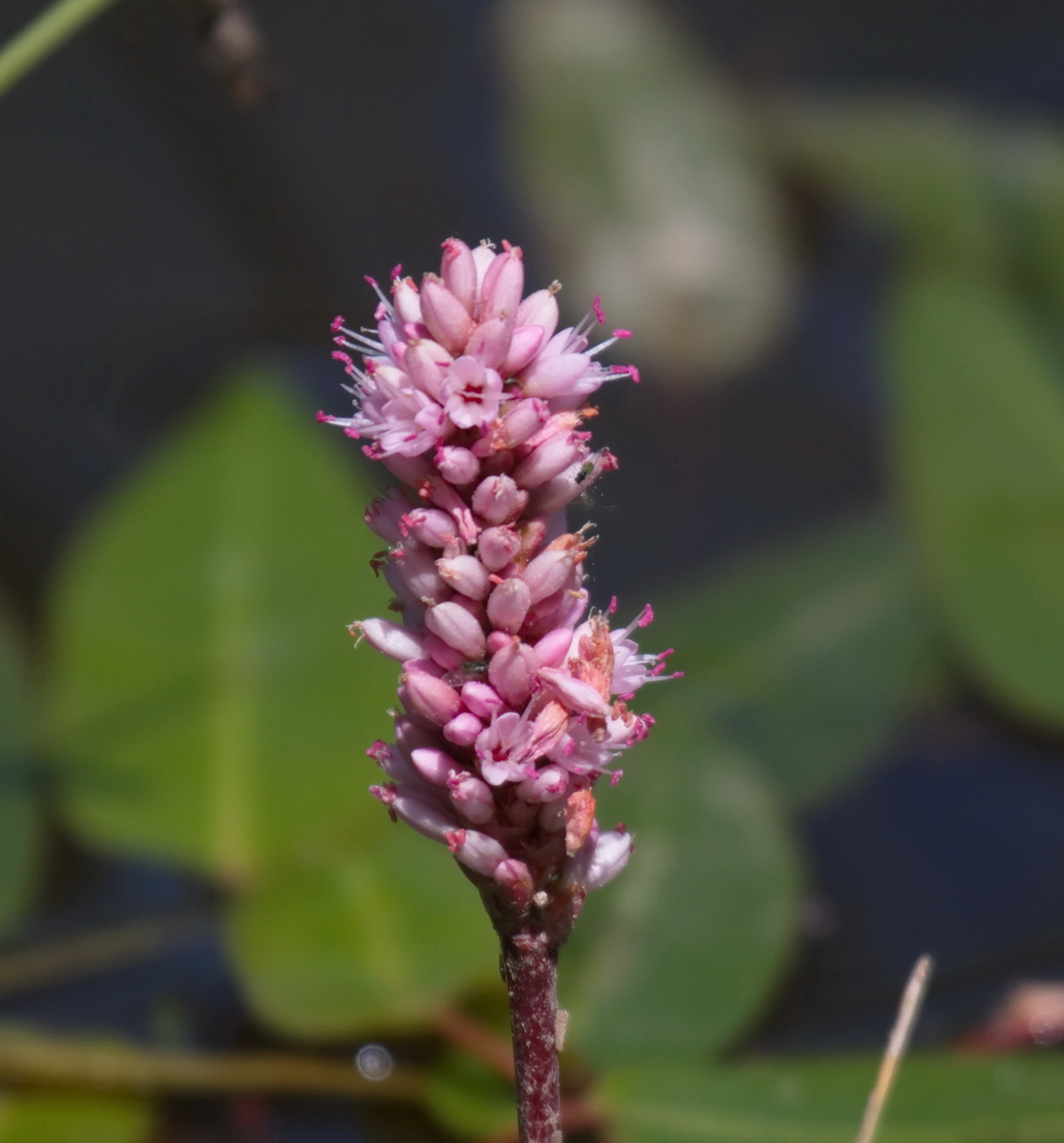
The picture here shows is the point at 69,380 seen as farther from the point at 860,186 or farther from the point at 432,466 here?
the point at 432,466

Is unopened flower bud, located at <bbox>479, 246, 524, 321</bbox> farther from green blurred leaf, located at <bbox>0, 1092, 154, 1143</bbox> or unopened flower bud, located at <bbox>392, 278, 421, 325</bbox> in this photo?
green blurred leaf, located at <bbox>0, 1092, 154, 1143</bbox>

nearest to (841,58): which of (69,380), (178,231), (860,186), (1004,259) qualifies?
(860,186)

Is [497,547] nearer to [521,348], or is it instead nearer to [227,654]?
[521,348]

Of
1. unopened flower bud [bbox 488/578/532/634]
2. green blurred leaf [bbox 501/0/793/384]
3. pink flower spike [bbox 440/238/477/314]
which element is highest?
green blurred leaf [bbox 501/0/793/384]

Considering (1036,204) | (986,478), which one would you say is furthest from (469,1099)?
(1036,204)

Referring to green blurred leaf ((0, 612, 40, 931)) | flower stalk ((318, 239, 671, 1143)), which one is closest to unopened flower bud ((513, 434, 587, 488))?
flower stalk ((318, 239, 671, 1143))

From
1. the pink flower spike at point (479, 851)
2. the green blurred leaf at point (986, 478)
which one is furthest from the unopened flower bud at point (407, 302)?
the green blurred leaf at point (986, 478)
